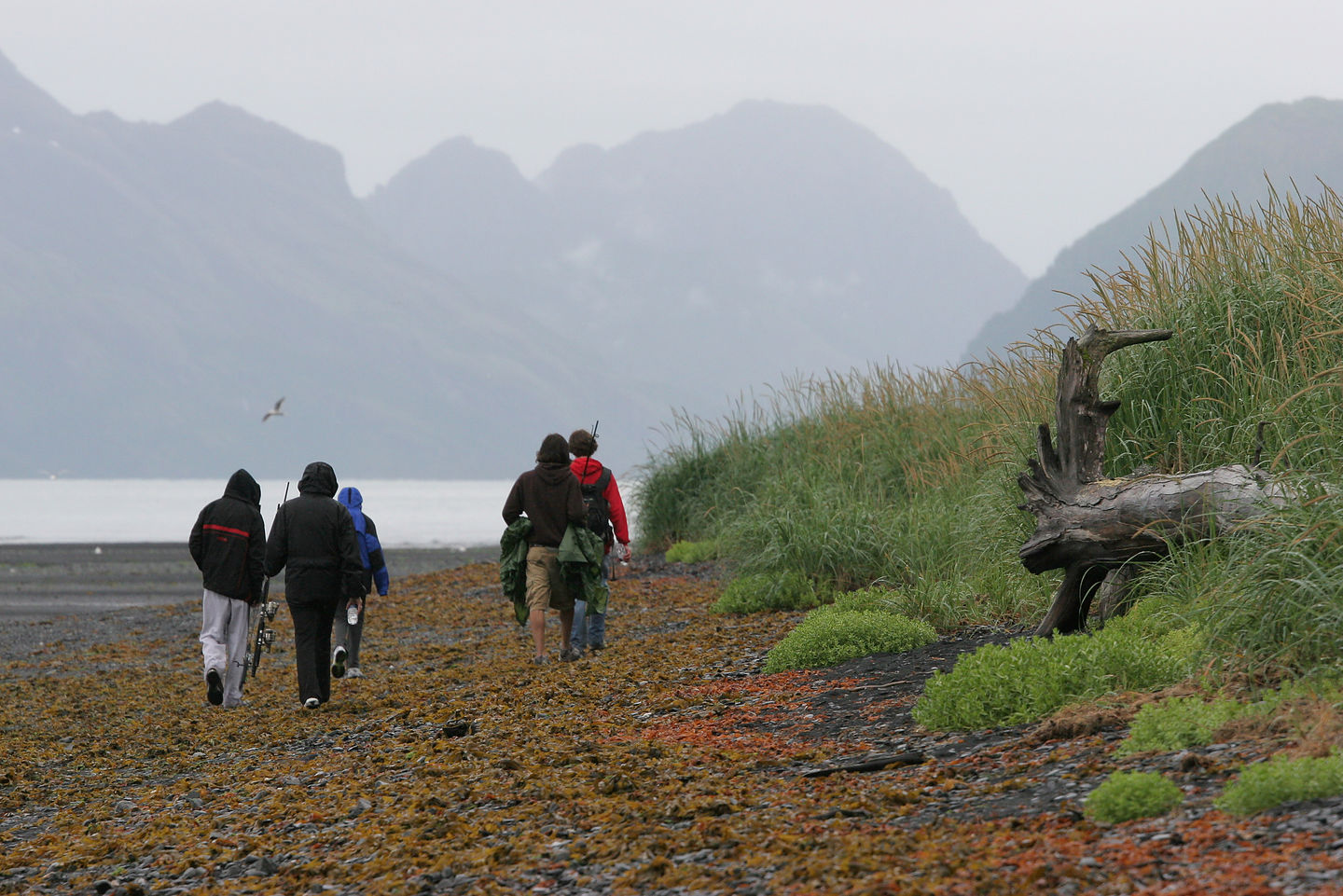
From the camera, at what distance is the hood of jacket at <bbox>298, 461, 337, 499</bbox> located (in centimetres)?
1016

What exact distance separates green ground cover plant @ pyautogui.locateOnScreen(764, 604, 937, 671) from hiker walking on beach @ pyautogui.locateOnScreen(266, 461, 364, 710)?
→ 3.48 meters

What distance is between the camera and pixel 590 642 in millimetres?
12055

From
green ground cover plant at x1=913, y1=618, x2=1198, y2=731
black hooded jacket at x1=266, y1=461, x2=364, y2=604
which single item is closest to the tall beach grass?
green ground cover plant at x1=913, y1=618, x2=1198, y2=731

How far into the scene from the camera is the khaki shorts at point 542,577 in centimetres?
1110

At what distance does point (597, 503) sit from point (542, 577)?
1.21 metres

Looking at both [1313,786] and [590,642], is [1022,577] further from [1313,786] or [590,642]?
[1313,786]

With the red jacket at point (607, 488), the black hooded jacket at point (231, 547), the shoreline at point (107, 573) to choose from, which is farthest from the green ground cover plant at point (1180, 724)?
the shoreline at point (107, 573)

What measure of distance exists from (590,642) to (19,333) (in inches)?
8302

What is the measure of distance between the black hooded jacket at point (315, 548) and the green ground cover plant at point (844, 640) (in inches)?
136

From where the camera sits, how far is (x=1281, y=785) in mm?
4352

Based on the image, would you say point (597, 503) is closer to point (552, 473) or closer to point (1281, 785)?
point (552, 473)

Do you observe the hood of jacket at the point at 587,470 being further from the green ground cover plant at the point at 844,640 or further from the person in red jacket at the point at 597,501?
the green ground cover plant at the point at 844,640

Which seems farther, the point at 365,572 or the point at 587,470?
the point at 587,470

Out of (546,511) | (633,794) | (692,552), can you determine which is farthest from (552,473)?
(692,552)
